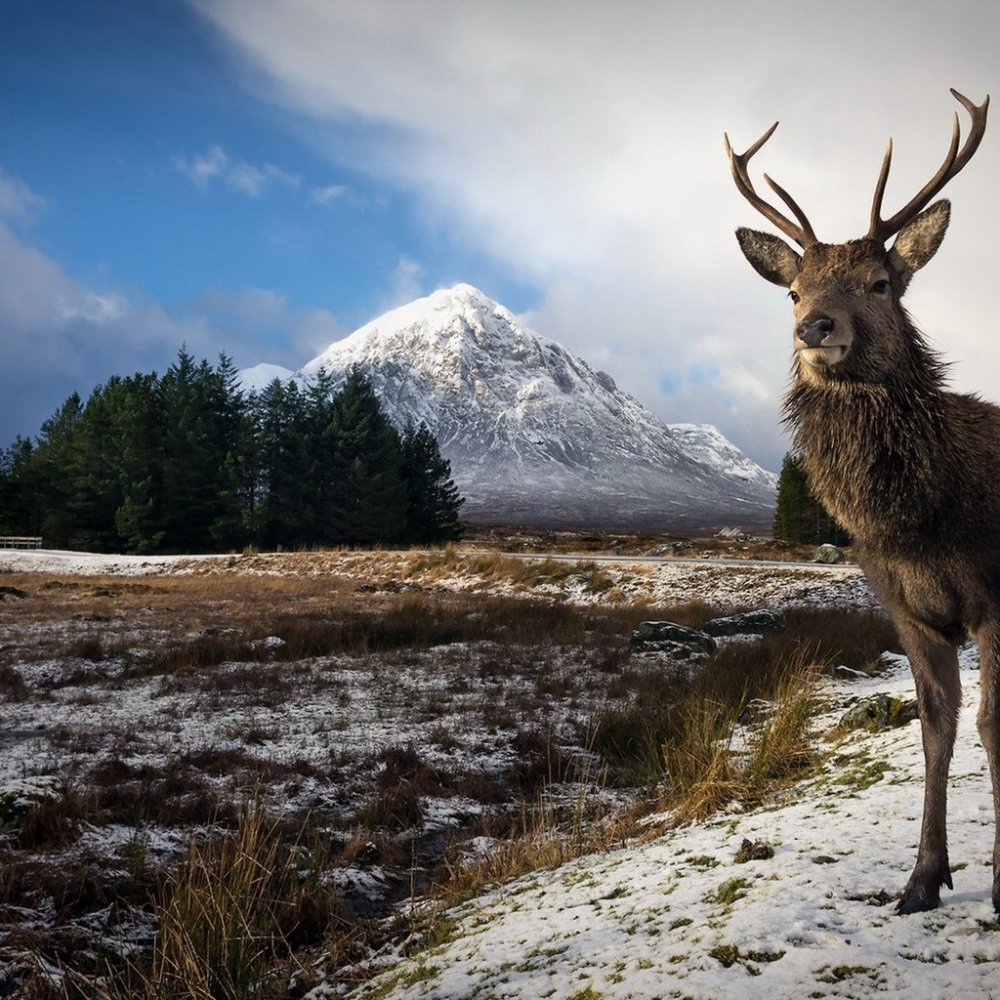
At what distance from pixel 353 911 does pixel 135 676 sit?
26.2 feet

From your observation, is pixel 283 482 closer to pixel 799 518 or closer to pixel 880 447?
pixel 799 518

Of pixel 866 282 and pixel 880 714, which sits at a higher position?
pixel 866 282

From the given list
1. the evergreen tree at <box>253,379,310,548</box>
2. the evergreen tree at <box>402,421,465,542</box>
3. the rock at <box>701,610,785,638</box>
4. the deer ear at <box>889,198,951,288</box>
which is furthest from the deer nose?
the evergreen tree at <box>402,421,465,542</box>

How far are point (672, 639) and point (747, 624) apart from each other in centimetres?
219

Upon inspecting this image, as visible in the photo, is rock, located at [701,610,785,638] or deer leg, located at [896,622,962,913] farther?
rock, located at [701,610,785,638]

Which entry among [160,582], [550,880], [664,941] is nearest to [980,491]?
[664,941]

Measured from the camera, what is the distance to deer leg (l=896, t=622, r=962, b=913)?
2.73 meters

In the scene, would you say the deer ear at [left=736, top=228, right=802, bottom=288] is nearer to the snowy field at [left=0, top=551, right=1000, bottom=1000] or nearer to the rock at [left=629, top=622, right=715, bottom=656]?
the snowy field at [left=0, top=551, right=1000, bottom=1000]

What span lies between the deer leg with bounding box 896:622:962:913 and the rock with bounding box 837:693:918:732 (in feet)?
10.2

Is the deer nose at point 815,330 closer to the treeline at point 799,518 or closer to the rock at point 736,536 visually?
the treeline at point 799,518

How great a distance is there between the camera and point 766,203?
402 cm

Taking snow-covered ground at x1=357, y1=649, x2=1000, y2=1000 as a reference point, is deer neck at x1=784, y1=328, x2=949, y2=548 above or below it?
above

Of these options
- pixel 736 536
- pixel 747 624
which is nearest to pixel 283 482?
pixel 747 624

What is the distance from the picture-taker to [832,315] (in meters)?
3.16
